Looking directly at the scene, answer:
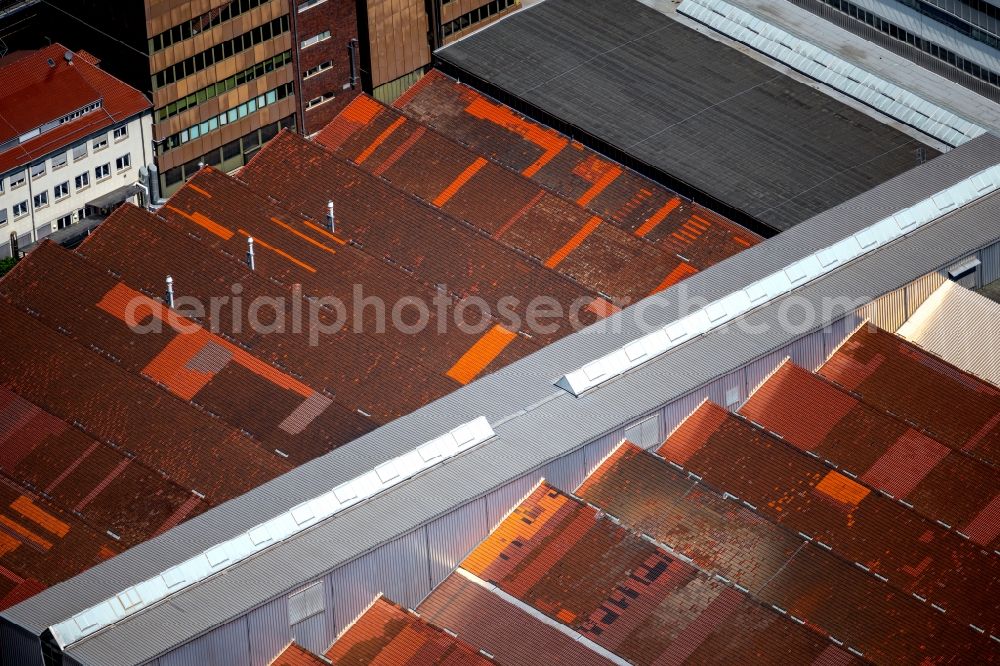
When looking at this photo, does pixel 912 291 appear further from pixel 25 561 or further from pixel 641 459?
pixel 25 561

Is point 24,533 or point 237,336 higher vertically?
point 24,533

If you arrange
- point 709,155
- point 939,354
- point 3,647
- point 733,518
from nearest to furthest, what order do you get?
1. point 3,647
2. point 733,518
3. point 939,354
4. point 709,155

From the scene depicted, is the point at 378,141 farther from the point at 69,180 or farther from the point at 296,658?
the point at 296,658

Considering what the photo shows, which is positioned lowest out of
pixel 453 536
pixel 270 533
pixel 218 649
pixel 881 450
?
pixel 881 450

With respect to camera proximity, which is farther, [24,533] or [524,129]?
[524,129]

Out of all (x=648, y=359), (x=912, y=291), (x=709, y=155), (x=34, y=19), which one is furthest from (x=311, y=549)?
(x=34, y=19)

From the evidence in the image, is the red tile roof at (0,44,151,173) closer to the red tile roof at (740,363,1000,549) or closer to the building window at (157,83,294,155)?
the building window at (157,83,294,155)

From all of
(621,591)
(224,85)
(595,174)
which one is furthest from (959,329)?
(224,85)
